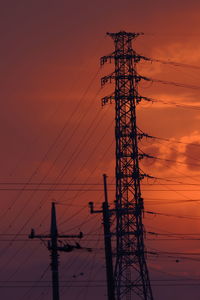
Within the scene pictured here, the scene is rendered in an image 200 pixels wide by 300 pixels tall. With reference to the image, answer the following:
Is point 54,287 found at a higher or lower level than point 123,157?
lower

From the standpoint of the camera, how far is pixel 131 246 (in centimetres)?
8300

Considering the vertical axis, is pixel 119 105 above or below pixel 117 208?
above

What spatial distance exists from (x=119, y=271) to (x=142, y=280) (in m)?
2.51

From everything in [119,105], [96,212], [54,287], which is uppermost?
[119,105]

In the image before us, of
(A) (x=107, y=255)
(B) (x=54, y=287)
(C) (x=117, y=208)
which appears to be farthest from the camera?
(C) (x=117, y=208)

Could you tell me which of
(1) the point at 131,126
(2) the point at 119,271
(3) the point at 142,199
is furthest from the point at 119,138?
(2) the point at 119,271

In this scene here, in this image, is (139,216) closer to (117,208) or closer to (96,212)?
(117,208)

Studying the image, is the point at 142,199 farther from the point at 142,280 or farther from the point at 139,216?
the point at 142,280

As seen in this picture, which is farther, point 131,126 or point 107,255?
point 131,126

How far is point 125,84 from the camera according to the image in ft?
281

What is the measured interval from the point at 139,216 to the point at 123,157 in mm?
6147

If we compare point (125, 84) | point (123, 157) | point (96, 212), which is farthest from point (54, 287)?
point (125, 84)

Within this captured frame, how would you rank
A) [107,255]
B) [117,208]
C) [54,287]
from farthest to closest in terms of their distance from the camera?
[117,208]
[54,287]
[107,255]

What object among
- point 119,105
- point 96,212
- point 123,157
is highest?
point 119,105
